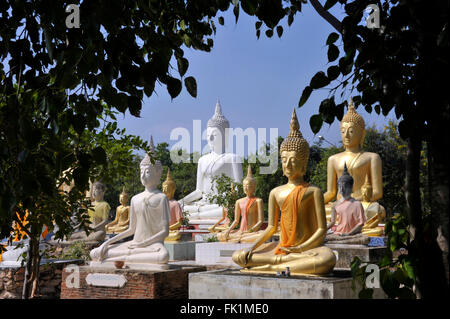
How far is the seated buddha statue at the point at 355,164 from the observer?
1214cm

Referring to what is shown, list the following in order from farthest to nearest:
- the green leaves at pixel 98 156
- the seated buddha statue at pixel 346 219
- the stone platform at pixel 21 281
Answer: the seated buddha statue at pixel 346 219
the stone platform at pixel 21 281
the green leaves at pixel 98 156

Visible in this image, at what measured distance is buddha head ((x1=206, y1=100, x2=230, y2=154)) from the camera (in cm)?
2362

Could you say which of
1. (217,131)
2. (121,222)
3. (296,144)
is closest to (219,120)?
(217,131)

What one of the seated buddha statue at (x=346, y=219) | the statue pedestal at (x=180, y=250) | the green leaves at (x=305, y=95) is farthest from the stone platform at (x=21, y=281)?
the green leaves at (x=305, y=95)

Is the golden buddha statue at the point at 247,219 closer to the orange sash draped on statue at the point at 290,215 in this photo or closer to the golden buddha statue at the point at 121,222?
the orange sash draped on statue at the point at 290,215

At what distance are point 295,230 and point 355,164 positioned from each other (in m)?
5.91

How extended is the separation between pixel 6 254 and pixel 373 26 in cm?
966

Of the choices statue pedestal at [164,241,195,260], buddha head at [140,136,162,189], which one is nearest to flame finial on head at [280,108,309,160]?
buddha head at [140,136,162,189]

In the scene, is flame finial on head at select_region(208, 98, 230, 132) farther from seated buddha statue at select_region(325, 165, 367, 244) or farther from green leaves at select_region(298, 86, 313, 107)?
green leaves at select_region(298, 86, 313, 107)

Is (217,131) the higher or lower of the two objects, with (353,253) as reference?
higher

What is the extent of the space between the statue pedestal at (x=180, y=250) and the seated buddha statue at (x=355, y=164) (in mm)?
3444

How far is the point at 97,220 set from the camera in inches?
580

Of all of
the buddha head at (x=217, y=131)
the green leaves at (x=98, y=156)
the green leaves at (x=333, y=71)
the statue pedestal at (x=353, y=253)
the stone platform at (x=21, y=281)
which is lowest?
the stone platform at (x=21, y=281)

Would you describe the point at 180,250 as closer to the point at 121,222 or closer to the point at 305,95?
the point at 121,222
